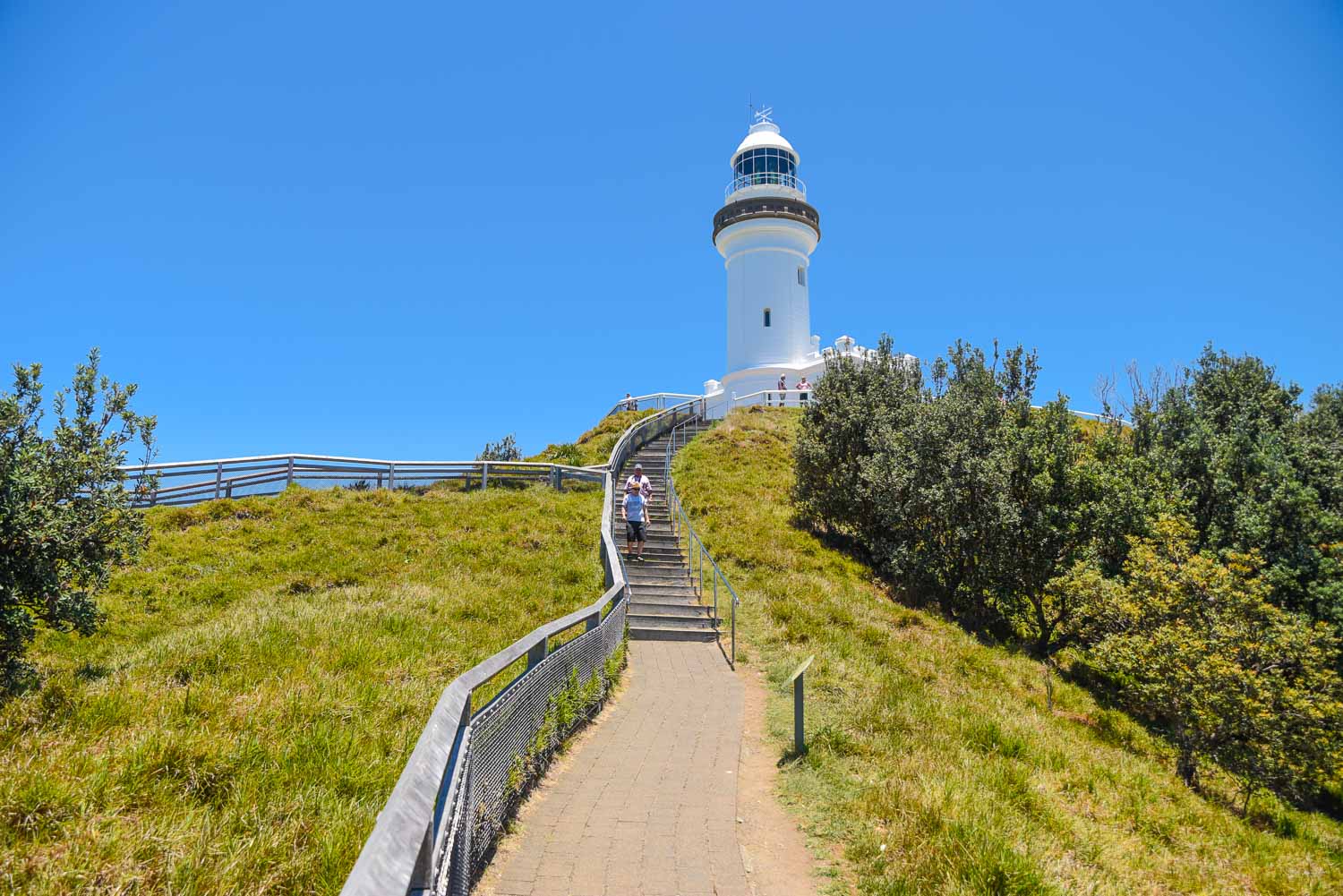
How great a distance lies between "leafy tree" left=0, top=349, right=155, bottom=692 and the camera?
6688 mm

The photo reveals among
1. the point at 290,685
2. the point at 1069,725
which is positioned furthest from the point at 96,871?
the point at 1069,725

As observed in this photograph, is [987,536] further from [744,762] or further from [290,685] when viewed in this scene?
[290,685]

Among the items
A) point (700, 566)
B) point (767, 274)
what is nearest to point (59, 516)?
point (700, 566)

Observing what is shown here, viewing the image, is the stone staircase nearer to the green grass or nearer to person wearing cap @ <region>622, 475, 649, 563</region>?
person wearing cap @ <region>622, 475, 649, 563</region>

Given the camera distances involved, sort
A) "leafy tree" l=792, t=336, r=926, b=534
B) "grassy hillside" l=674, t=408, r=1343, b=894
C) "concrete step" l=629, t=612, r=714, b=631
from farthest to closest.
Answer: "leafy tree" l=792, t=336, r=926, b=534, "concrete step" l=629, t=612, r=714, b=631, "grassy hillside" l=674, t=408, r=1343, b=894

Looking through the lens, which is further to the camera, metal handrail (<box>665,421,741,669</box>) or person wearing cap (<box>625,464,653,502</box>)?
person wearing cap (<box>625,464,653,502</box>)

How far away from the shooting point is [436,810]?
126 inches

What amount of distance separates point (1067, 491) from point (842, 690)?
9760mm

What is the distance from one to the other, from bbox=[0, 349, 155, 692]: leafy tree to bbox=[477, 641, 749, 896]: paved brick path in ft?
15.2

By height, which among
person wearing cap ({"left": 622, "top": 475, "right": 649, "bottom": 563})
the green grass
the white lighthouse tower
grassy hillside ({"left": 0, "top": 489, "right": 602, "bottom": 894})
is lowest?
grassy hillside ({"left": 0, "top": 489, "right": 602, "bottom": 894})

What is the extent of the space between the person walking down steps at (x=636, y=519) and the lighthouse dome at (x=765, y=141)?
34.9 m

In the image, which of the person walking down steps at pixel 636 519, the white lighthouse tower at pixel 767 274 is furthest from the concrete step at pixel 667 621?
the white lighthouse tower at pixel 767 274

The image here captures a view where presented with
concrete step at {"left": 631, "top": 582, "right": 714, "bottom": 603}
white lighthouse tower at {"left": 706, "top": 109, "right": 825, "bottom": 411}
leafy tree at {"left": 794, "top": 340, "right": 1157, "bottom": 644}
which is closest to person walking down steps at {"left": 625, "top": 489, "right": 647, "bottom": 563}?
concrete step at {"left": 631, "top": 582, "right": 714, "bottom": 603}

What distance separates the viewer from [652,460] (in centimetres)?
2612
